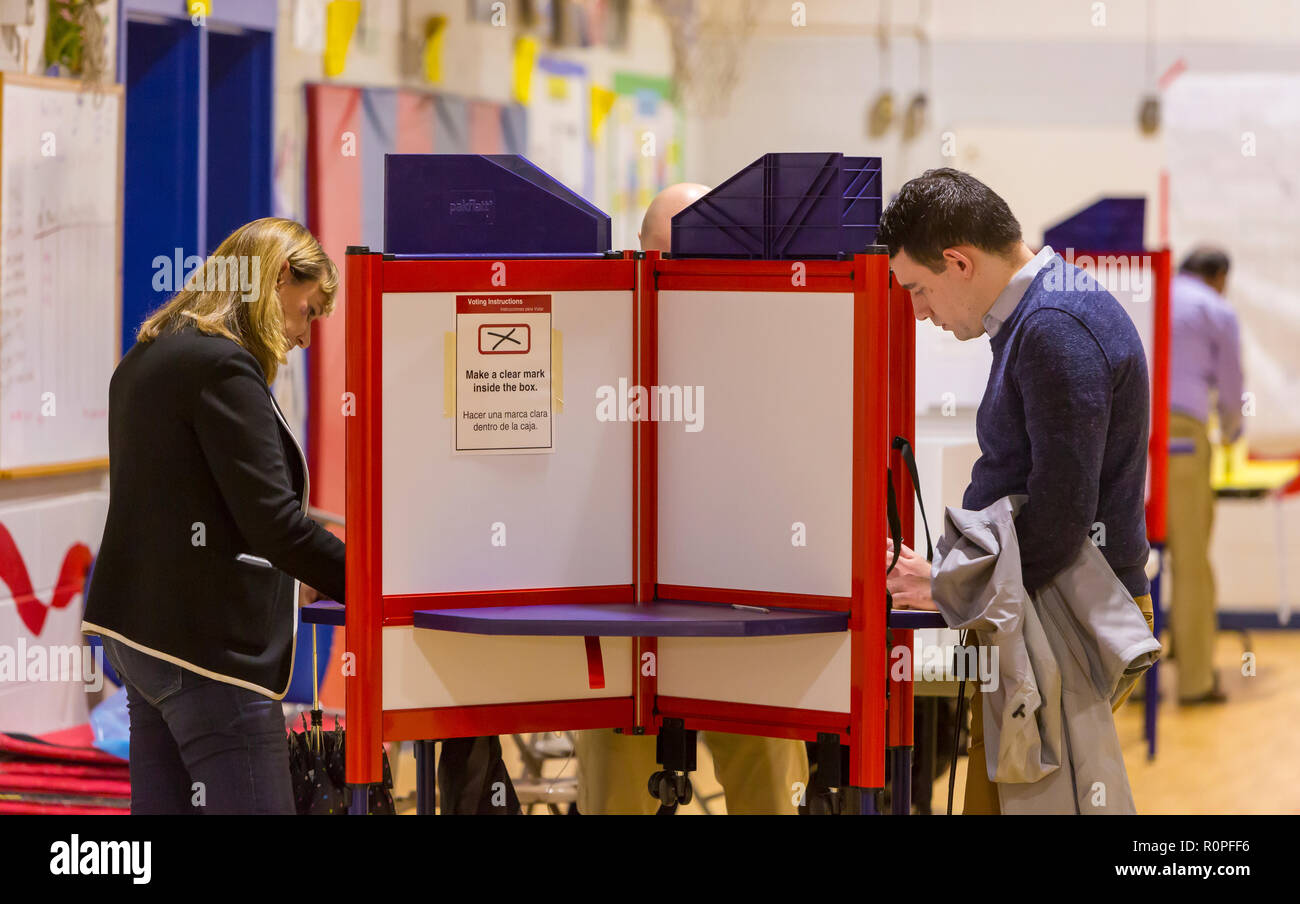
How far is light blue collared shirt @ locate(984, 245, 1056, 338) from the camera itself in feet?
7.98

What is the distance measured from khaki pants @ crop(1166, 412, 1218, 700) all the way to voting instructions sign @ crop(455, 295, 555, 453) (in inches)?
173

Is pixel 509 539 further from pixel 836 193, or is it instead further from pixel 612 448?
pixel 836 193

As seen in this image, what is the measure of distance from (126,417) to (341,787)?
75 centimetres

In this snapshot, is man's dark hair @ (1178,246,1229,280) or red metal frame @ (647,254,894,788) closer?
red metal frame @ (647,254,894,788)

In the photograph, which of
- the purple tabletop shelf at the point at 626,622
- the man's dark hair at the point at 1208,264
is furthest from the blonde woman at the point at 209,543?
the man's dark hair at the point at 1208,264

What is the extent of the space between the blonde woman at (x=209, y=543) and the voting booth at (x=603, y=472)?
0.15m

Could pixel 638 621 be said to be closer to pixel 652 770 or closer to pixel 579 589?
pixel 579 589

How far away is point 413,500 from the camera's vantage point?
7.80 feet

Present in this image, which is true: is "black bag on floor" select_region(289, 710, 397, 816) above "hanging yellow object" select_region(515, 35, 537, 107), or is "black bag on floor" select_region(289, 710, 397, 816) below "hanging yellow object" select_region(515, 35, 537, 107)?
below

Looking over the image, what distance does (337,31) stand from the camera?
507 cm

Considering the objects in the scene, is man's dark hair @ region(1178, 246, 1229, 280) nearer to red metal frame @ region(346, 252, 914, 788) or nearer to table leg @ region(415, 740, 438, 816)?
red metal frame @ region(346, 252, 914, 788)

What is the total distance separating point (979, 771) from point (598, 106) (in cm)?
500

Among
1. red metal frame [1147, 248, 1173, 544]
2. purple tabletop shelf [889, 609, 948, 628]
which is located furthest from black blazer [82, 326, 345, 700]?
red metal frame [1147, 248, 1173, 544]

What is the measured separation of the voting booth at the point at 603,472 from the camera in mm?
2355
